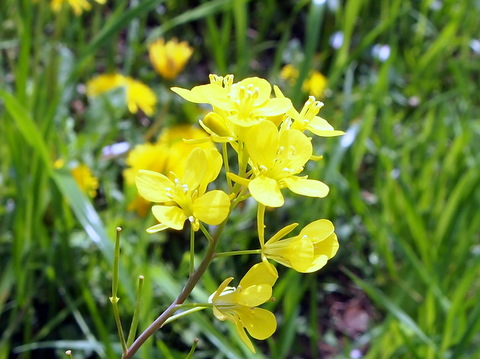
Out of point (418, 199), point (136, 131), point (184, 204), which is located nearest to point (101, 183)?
point (136, 131)

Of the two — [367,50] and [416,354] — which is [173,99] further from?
[416,354]

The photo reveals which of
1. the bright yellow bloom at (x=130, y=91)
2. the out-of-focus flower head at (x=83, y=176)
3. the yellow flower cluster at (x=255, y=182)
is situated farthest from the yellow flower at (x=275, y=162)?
the bright yellow bloom at (x=130, y=91)

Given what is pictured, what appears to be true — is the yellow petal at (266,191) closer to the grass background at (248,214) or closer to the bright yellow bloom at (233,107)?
the bright yellow bloom at (233,107)

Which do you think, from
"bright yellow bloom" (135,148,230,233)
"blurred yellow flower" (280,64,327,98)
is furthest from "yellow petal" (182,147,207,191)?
"blurred yellow flower" (280,64,327,98)

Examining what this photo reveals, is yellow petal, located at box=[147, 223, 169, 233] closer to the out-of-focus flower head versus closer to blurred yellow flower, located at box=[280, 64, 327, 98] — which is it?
the out-of-focus flower head

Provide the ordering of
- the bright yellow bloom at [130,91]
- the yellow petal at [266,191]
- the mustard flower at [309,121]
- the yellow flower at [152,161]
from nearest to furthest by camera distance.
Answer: the yellow petal at [266,191]
the mustard flower at [309,121]
the yellow flower at [152,161]
the bright yellow bloom at [130,91]

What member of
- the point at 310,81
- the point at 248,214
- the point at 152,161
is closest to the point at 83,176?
the point at 152,161

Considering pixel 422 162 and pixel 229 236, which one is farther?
pixel 422 162
